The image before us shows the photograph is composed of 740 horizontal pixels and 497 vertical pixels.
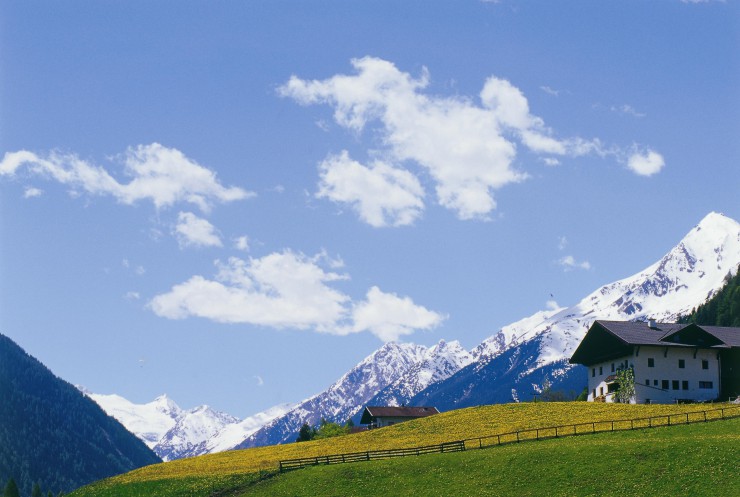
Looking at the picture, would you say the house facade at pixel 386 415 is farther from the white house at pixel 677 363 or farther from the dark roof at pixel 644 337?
the white house at pixel 677 363

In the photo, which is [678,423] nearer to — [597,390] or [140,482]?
[597,390]

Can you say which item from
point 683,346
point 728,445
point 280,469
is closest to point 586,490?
point 728,445

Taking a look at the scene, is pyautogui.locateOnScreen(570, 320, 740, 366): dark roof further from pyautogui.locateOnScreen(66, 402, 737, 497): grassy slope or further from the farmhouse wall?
pyautogui.locateOnScreen(66, 402, 737, 497): grassy slope

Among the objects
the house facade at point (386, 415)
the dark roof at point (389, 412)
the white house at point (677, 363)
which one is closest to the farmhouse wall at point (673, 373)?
the white house at point (677, 363)

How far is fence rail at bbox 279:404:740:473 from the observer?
88.1 metres

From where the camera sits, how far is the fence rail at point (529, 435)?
289ft

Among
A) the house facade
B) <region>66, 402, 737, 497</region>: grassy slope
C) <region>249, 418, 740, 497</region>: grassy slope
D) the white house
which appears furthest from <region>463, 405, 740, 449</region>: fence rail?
the house facade

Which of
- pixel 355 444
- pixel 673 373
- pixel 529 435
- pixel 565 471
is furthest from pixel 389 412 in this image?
pixel 565 471

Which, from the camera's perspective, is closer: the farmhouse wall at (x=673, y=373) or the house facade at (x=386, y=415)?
the farmhouse wall at (x=673, y=373)

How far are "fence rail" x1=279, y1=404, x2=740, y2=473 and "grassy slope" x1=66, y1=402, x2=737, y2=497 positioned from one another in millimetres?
4134

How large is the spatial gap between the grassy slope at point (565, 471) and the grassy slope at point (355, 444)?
4.19 m

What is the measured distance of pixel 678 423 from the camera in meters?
87.6

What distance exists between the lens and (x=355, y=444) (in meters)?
104

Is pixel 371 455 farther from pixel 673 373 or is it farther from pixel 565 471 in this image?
pixel 673 373
